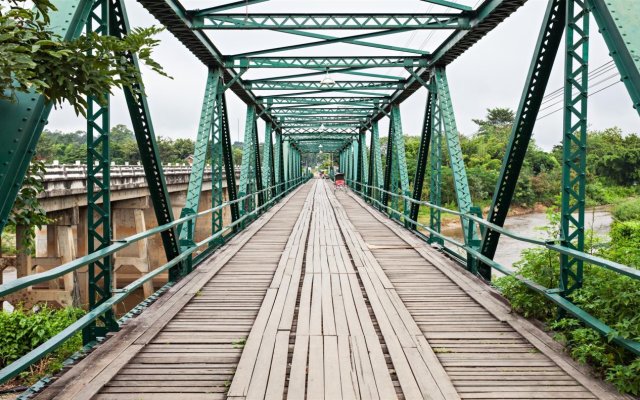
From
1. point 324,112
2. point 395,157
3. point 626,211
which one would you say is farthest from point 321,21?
point 626,211

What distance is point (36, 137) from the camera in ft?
12.2

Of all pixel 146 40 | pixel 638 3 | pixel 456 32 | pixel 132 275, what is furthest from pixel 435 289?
pixel 132 275

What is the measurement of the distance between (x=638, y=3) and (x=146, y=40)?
378cm

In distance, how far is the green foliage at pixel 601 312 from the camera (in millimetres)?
3446

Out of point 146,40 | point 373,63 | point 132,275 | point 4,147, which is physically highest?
point 373,63

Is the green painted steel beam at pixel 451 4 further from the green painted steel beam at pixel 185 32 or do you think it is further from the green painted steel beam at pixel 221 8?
the green painted steel beam at pixel 185 32

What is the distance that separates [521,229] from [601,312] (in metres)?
29.0

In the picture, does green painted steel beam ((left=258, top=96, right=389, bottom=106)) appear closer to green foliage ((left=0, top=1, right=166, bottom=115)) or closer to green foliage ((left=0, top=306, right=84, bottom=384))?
green foliage ((left=0, top=306, right=84, bottom=384))

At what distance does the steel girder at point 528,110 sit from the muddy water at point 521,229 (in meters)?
13.8

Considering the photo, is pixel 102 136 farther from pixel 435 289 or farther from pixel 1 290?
pixel 435 289

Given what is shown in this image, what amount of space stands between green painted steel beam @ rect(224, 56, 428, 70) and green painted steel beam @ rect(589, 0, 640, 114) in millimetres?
7855

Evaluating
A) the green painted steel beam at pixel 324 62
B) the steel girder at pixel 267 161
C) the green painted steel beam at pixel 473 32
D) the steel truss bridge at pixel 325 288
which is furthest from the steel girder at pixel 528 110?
the steel girder at pixel 267 161

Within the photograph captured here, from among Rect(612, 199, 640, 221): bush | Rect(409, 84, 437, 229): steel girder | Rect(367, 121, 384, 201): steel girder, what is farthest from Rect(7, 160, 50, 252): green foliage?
Rect(612, 199, 640, 221): bush

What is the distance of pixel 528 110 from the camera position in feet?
20.0
